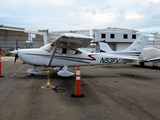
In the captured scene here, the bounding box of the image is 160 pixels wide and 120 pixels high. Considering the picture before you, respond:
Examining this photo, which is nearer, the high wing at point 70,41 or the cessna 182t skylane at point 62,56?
the high wing at point 70,41

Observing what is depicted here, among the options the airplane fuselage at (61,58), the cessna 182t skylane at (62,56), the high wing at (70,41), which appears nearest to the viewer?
the high wing at (70,41)

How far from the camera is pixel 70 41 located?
948cm

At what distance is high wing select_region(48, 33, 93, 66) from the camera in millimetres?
8797

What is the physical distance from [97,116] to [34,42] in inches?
2049

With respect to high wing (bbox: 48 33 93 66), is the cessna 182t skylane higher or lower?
lower

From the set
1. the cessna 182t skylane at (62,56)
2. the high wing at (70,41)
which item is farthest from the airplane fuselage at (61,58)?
the high wing at (70,41)

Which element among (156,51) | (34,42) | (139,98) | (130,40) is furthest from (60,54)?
(34,42)

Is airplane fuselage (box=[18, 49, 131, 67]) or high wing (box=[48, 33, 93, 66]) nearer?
high wing (box=[48, 33, 93, 66])

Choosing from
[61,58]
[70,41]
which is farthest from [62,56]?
[70,41]

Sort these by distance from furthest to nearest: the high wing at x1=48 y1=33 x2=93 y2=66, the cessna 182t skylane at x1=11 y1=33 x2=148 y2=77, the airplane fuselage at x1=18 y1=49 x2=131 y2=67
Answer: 1. the airplane fuselage at x1=18 y1=49 x2=131 y2=67
2. the cessna 182t skylane at x1=11 y1=33 x2=148 y2=77
3. the high wing at x1=48 y1=33 x2=93 y2=66

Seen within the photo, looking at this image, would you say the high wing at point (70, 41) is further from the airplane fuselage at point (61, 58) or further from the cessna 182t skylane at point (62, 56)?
the airplane fuselage at point (61, 58)

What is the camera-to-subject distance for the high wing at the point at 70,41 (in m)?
8.80

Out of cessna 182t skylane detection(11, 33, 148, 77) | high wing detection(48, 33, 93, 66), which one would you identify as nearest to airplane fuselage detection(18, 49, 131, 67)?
cessna 182t skylane detection(11, 33, 148, 77)

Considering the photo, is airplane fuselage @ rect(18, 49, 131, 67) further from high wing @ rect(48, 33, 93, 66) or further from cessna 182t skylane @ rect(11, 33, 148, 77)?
high wing @ rect(48, 33, 93, 66)
